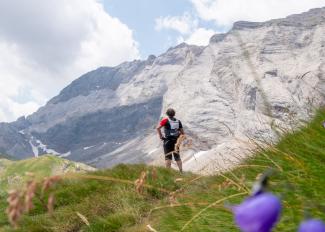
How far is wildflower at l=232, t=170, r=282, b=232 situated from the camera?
0.88 metres

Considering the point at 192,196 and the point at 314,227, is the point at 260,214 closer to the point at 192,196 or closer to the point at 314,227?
the point at 314,227

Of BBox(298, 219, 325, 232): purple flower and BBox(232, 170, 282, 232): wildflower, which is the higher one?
BBox(232, 170, 282, 232): wildflower

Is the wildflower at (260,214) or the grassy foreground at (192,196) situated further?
the grassy foreground at (192,196)

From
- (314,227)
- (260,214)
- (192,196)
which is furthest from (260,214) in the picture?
(192,196)

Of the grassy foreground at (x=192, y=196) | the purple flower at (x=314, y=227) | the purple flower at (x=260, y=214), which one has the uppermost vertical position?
the grassy foreground at (x=192, y=196)

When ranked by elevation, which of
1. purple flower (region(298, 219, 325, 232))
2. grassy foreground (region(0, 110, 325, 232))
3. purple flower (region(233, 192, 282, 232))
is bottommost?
purple flower (region(298, 219, 325, 232))

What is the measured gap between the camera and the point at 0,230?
8750 millimetres

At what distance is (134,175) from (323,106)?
7.06 meters

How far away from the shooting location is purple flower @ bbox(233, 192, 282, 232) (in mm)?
876

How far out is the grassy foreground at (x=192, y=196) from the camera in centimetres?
311

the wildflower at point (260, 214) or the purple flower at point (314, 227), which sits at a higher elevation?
the wildflower at point (260, 214)

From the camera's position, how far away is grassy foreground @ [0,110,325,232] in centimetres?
311

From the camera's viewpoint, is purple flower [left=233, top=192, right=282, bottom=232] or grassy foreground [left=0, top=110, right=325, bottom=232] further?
grassy foreground [left=0, top=110, right=325, bottom=232]

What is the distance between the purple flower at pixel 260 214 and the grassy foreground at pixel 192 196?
0.08 meters
